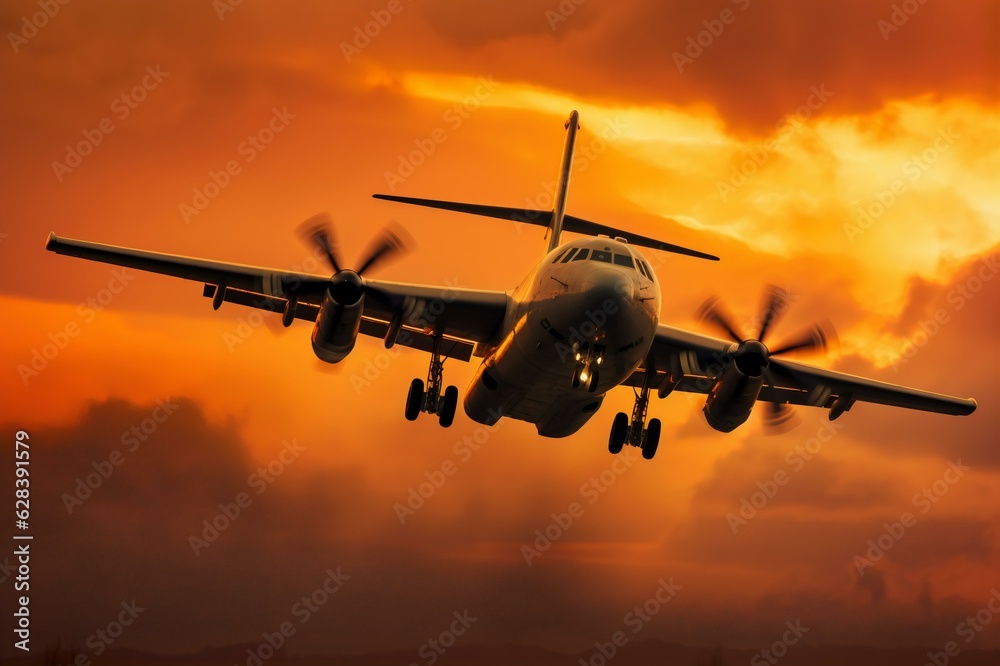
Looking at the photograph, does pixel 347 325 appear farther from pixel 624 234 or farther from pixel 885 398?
pixel 885 398

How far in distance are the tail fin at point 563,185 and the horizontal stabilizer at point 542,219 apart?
276mm

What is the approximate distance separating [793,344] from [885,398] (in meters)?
6.85

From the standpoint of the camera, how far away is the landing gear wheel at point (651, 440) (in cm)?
3231

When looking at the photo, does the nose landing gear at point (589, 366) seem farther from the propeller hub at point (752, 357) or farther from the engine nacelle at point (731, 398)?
the engine nacelle at point (731, 398)

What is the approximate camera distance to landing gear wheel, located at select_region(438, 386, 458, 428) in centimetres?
3103

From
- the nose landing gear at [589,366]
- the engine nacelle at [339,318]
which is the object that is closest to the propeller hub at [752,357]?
the nose landing gear at [589,366]

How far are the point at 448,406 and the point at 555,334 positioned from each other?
7.05m

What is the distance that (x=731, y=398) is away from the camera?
97.5ft

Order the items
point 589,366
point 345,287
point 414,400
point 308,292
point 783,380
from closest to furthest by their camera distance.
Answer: point 589,366
point 345,287
point 308,292
point 414,400
point 783,380

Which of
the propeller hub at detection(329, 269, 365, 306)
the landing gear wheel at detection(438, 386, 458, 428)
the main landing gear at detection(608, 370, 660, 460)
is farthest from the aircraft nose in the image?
the main landing gear at detection(608, 370, 660, 460)

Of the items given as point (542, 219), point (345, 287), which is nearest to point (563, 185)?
point (542, 219)

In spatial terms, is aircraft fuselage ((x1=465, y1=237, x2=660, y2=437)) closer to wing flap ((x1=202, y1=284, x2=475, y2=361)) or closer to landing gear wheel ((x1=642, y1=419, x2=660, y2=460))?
wing flap ((x1=202, y1=284, x2=475, y2=361))

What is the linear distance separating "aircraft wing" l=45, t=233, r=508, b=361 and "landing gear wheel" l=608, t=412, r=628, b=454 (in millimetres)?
4917

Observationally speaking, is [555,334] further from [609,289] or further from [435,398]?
[435,398]
